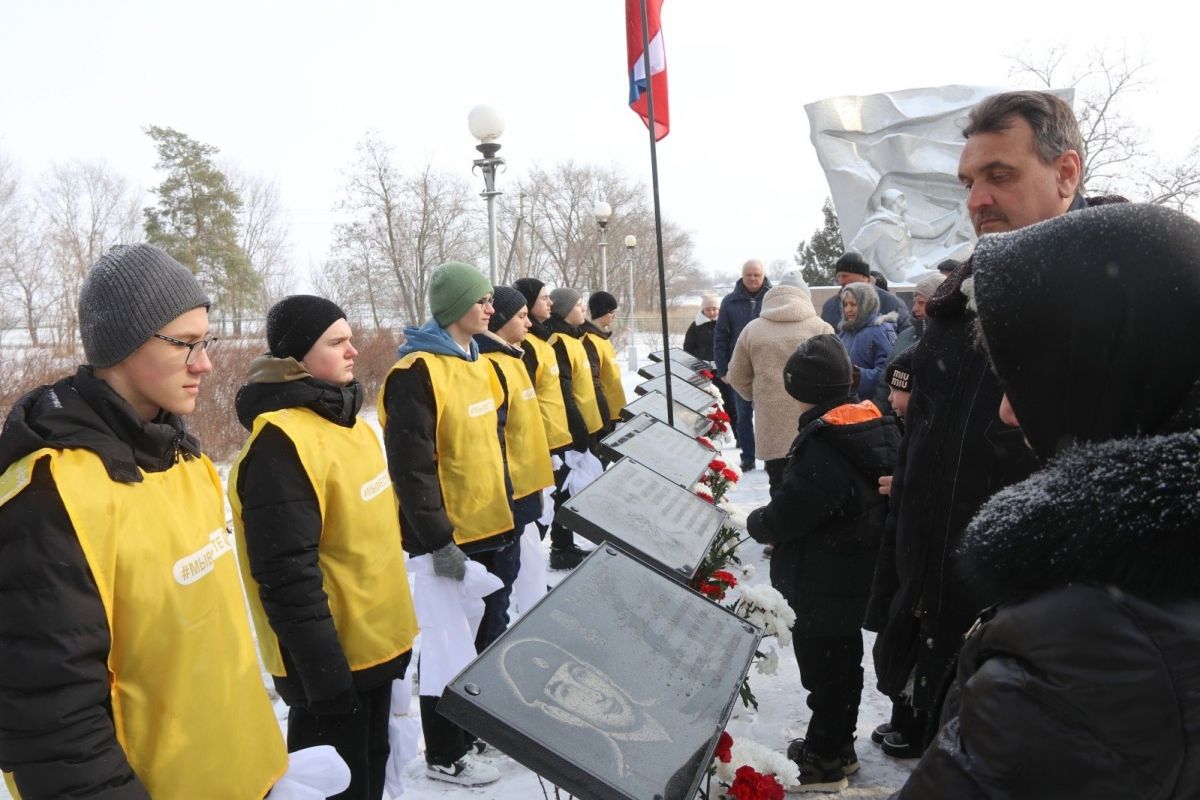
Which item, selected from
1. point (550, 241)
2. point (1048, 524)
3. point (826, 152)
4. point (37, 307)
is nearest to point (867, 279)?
point (1048, 524)

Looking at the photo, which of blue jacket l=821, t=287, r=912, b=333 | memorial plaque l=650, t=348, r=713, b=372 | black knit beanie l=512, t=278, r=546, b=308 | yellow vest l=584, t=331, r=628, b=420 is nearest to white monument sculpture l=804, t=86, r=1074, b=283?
memorial plaque l=650, t=348, r=713, b=372

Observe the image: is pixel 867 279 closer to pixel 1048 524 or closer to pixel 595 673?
pixel 595 673

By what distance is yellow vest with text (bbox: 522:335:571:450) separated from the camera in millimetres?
6073

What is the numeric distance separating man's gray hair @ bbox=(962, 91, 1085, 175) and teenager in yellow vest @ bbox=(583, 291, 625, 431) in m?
5.46

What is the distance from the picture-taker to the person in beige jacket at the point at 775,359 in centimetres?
611

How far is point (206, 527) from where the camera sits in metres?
1.82

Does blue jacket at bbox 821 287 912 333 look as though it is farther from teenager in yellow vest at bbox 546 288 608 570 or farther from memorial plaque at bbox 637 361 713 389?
teenager in yellow vest at bbox 546 288 608 570

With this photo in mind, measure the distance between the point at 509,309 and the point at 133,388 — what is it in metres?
3.37

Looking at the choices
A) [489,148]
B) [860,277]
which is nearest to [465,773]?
[860,277]

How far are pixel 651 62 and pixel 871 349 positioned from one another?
2.53 meters

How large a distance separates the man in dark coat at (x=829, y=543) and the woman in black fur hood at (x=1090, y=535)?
2140 mm

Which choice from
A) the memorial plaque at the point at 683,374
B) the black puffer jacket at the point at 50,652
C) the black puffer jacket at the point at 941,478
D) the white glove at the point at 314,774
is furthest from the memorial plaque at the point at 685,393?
the black puffer jacket at the point at 50,652

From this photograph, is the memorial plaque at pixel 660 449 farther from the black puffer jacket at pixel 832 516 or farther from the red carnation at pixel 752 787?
the red carnation at pixel 752 787

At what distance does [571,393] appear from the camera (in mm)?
6461
